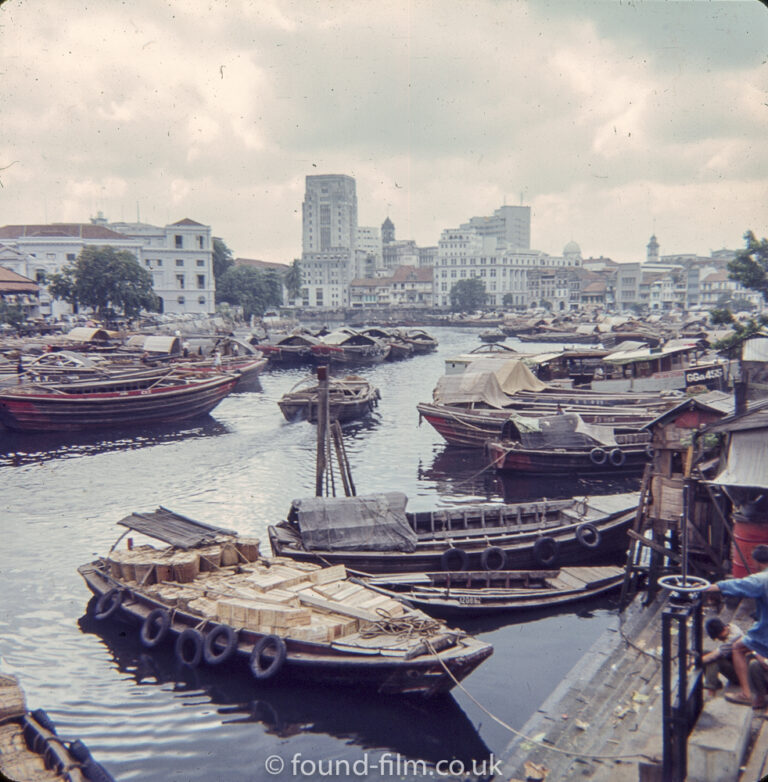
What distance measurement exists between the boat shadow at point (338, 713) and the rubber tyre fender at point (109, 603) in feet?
5.38

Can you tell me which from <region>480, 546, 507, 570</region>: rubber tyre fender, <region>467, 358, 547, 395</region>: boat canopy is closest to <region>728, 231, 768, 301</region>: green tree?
<region>467, 358, 547, 395</region>: boat canopy

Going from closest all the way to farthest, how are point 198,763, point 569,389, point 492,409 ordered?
point 198,763 < point 492,409 < point 569,389

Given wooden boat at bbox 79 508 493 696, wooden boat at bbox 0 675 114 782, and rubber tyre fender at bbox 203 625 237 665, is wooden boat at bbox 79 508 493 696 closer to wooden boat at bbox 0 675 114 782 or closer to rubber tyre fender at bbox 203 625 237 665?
rubber tyre fender at bbox 203 625 237 665

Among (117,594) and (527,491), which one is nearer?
(117,594)

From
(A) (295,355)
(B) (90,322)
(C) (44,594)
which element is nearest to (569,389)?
(C) (44,594)

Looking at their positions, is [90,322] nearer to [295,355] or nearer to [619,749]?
[295,355]

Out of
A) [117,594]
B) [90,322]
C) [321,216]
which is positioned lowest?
[117,594]

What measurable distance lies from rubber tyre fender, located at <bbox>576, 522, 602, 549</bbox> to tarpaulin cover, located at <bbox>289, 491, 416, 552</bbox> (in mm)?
4041

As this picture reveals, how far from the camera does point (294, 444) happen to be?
3384cm

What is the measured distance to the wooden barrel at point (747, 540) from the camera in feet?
37.3

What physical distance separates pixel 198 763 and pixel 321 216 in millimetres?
193863

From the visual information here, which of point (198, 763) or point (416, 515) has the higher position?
point (416, 515)

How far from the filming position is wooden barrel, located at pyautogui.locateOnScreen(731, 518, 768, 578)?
11.4 m

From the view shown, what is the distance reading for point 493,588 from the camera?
15211mm
